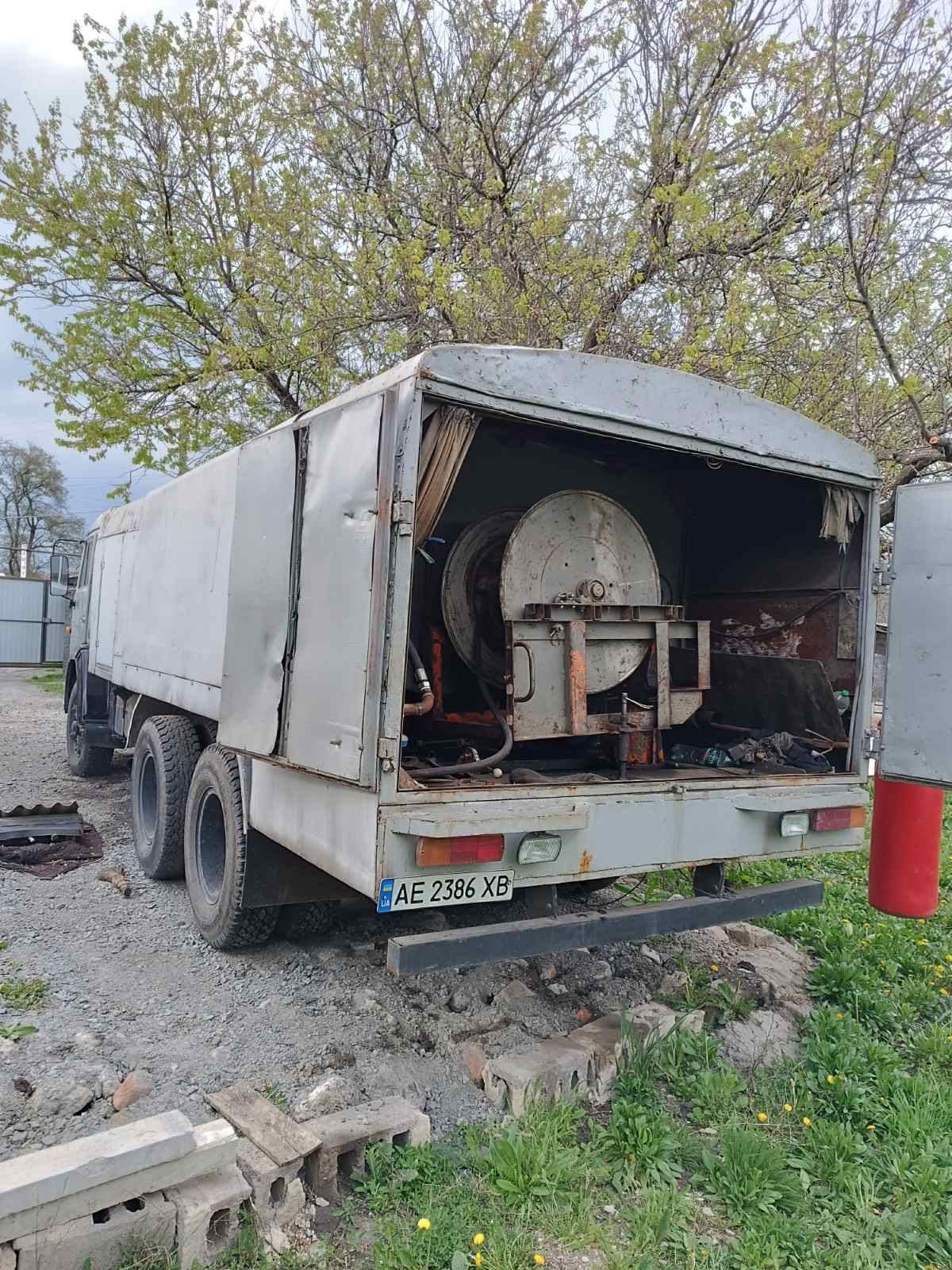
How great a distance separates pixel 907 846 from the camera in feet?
14.4

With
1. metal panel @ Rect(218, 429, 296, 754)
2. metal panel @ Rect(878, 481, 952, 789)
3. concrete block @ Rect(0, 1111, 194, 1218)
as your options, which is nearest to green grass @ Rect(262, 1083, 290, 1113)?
concrete block @ Rect(0, 1111, 194, 1218)

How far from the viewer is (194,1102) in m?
2.99

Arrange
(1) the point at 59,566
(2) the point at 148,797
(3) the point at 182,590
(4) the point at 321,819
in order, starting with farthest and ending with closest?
(1) the point at 59,566
(2) the point at 148,797
(3) the point at 182,590
(4) the point at 321,819

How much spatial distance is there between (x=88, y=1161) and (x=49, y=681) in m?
19.7

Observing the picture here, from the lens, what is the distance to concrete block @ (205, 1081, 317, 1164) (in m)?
2.55

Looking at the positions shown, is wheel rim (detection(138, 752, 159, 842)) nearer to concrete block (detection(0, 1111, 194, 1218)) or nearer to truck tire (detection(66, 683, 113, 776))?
truck tire (detection(66, 683, 113, 776))

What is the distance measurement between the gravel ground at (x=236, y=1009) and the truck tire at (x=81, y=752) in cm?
324

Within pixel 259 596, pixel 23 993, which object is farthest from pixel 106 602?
pixel 259 596

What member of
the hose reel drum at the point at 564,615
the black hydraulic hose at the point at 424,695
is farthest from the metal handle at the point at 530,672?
the black hydraulic hose at the point at 424,695

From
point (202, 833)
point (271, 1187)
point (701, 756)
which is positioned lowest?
point (271, 1187)

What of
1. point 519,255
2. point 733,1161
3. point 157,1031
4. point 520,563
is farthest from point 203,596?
point 519,255

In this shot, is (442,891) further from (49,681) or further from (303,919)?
(49,681)

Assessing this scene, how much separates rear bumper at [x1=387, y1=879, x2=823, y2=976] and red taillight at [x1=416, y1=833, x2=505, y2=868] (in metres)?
0.24

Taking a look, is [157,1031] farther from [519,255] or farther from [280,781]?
[519,255]
